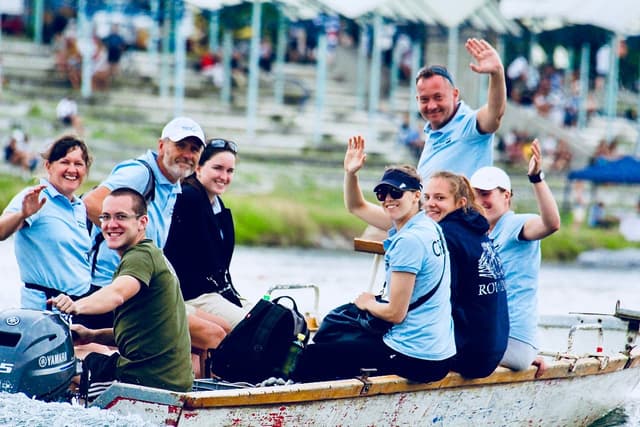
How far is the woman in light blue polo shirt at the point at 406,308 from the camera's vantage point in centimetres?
732

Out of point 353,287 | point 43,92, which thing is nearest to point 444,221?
point 353,287

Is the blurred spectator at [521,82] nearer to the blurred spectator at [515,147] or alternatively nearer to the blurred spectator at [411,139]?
the blurred spectator at [515,147]

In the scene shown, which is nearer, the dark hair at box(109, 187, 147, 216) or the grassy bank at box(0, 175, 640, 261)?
the dark hair at box(109, 187, 147, 216)

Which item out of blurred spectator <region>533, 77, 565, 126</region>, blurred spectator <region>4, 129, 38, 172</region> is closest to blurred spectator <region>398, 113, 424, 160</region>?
blurred spectator <region>533, 77, 565, 126</region>

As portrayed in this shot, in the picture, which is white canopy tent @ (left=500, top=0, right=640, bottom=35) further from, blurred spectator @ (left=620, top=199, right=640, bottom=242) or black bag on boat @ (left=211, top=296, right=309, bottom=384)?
black bag on boat @ (left=211, top=296, right=309, bottom=384)

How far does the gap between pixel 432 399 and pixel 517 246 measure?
1158 millimetres

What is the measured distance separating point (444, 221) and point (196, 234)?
1.62 m

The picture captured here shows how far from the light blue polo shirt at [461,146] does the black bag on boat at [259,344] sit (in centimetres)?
190

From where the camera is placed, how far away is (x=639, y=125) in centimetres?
3875

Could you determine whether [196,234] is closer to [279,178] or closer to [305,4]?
[279,178]

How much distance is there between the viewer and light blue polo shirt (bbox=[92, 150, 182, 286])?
7953mm

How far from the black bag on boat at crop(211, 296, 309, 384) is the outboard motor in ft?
3.83

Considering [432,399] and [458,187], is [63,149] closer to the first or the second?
[458,187]

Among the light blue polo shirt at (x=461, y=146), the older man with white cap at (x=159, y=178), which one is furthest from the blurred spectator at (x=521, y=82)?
the older man with white cap at (x=159, y=178)
